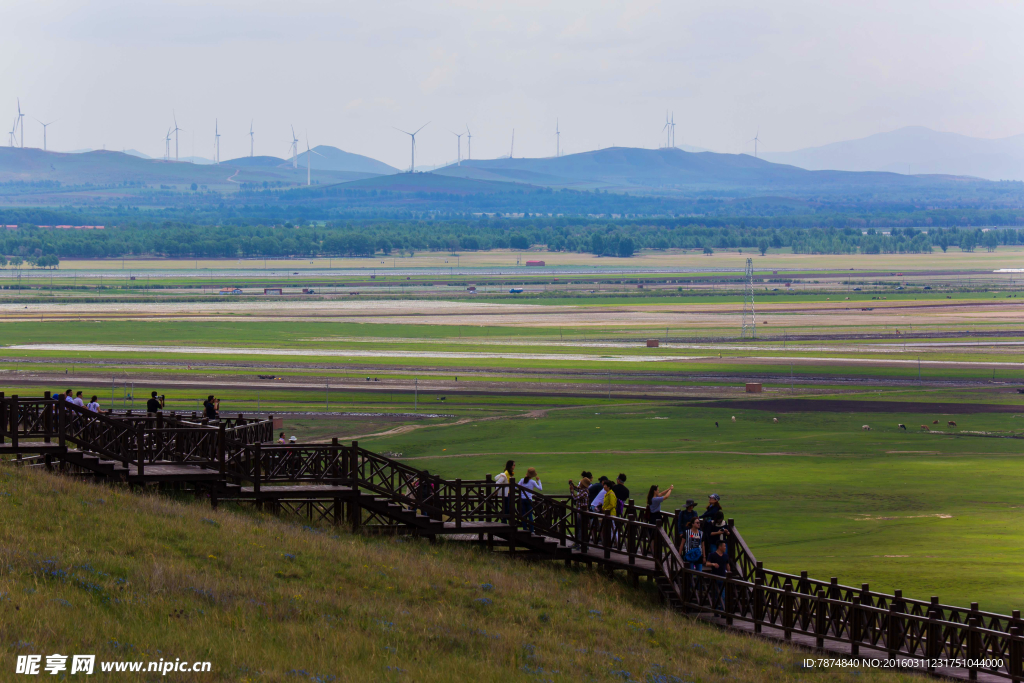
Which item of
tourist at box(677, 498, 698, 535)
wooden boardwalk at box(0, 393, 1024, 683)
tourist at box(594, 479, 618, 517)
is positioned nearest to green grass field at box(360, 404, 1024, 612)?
wooden boardwalk at box(0, 393, 1024, 683)

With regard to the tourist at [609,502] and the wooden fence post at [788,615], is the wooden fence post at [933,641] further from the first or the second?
the tourist at [609,502]

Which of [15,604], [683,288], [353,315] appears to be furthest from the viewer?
[683,288]

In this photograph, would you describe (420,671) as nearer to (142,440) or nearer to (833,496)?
(142,440)

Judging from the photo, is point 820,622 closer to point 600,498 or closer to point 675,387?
point 600,498

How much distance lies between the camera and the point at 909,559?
3180 cm

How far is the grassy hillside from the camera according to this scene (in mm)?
15430

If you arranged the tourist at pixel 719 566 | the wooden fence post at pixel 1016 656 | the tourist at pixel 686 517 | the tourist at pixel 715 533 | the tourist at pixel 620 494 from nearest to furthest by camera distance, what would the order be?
the wooden fence post at pixel 1016 656, the tourist at pixel 719 566, the tourist at pixel 715 533, the tourist at pixel 686 517, the tourist at pixel 620 494

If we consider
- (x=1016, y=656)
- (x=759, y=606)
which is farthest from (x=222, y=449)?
(x=1016, y=656)

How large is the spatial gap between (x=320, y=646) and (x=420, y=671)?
1.57 m

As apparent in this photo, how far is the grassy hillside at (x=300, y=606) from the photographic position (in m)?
15.4

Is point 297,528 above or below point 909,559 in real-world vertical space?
above

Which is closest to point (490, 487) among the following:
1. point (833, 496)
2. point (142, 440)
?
point (142, 440)

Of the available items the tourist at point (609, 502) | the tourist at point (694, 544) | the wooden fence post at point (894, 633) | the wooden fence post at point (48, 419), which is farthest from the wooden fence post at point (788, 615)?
the wooden fence post at point (48, 419)

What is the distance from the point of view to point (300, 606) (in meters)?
18.2
